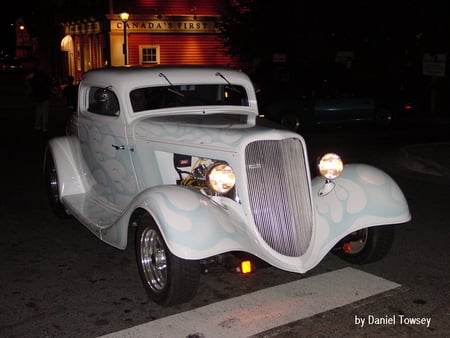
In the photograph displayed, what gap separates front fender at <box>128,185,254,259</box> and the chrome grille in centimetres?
18

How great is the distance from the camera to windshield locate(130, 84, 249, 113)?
18.8 feet

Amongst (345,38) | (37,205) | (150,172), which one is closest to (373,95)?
(345,38)

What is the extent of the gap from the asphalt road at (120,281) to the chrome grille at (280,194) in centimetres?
62

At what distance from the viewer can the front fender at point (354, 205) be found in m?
4.59

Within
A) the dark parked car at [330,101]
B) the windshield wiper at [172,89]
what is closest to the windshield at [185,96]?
the windshield wiper at [172,89]

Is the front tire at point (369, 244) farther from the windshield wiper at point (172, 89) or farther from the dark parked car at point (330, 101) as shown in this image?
the dark parked car at point (330, 101)

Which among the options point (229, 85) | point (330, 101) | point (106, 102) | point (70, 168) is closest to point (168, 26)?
point (330, 101)

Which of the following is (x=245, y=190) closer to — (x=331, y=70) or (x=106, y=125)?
(x=106, y=125)

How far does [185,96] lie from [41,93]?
33.0 ft

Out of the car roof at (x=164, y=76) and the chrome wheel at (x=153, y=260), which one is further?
the car roof at (x=164, y=76)

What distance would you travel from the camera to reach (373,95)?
52.4 ft

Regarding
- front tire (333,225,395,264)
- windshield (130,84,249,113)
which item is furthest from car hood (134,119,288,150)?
front tire (333,225,395,264)

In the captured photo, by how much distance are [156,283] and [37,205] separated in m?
3.73

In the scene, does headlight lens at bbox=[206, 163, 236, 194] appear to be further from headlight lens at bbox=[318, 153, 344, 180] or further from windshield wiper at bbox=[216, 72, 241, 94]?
windshield wiper at bbox=[216, 72, 241, 94]
